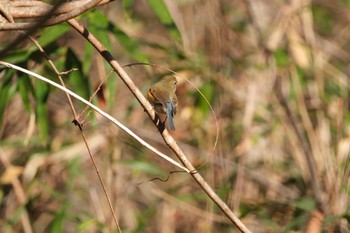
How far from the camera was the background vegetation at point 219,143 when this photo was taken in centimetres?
369

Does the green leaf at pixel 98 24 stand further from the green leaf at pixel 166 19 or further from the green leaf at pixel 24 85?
the green leaf at pixel 24 85

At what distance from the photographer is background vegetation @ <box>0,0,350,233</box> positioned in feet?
12.1

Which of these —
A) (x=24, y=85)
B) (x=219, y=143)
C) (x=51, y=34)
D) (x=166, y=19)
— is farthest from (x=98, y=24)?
(x=219, y=143)

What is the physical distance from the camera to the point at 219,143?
3684mm

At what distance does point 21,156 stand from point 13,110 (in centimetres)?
31

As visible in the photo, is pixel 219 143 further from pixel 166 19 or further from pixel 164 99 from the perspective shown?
pixel 164 99

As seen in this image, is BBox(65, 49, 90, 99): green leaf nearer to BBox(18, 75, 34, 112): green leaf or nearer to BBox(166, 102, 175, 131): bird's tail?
BBox(18, 75, 34, 112): green leaf

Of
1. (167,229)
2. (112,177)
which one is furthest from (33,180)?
(167,229)

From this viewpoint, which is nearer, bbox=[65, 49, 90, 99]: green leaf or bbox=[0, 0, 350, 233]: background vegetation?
bbox=[65, 49, 90, 99]: green leaf

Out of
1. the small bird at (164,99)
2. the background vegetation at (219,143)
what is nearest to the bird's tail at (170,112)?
the small bird at (164,99)

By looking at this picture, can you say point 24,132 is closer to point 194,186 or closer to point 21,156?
point 21,156

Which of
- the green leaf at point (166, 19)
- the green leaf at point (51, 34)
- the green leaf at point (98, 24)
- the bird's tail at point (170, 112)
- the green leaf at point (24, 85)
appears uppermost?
the green leaf at point (51, 34)

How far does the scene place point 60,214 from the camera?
3.63m

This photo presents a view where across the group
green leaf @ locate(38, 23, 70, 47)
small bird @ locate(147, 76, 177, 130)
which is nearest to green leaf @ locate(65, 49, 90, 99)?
green leaf @ locate(38, 23, 70, 47)
